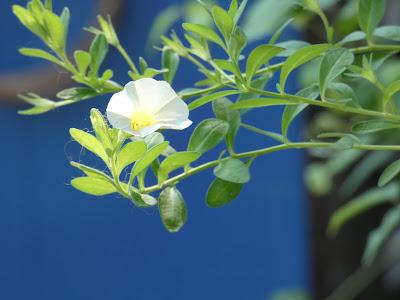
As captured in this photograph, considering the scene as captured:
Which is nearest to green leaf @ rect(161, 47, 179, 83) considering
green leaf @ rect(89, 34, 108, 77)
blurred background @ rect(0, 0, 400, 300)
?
green leaf @ rect(89, 34, 108, 77)

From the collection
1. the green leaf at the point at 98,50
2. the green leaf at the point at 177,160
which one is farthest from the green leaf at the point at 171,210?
the green leaf at the point at 98,50

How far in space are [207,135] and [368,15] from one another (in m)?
0.14

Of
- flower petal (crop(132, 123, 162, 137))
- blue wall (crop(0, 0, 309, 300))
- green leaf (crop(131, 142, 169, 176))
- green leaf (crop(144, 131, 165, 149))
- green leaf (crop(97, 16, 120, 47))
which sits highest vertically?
green leaf (crop(97, 16, 120, 47))

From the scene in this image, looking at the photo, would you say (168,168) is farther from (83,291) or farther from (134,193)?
(83,291)

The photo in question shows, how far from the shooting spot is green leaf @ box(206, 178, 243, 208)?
46 cm

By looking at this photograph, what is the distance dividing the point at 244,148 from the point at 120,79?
31 centimetres

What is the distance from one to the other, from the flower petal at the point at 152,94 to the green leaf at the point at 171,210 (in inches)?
2.0

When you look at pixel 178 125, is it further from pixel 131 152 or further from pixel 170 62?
pixel 170 62

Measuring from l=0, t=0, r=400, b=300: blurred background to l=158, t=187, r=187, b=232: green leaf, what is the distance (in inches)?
55.1

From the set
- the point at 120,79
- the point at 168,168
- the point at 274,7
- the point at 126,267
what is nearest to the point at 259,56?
the point at 168,168

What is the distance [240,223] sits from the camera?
192cm

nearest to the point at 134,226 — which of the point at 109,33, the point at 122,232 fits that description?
the point at 122,232

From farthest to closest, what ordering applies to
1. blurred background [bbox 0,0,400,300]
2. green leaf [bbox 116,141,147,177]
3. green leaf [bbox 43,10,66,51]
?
blurred background [bbox 0,0,400,300] → green leaf [bbox 43,10,66,51] → green leaf [bbox 116,141,147,177]

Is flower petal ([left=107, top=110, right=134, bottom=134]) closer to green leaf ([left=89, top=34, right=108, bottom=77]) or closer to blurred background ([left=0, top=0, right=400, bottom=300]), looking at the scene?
green leaf ([left=89, top=34, right=108, bottom=77])
